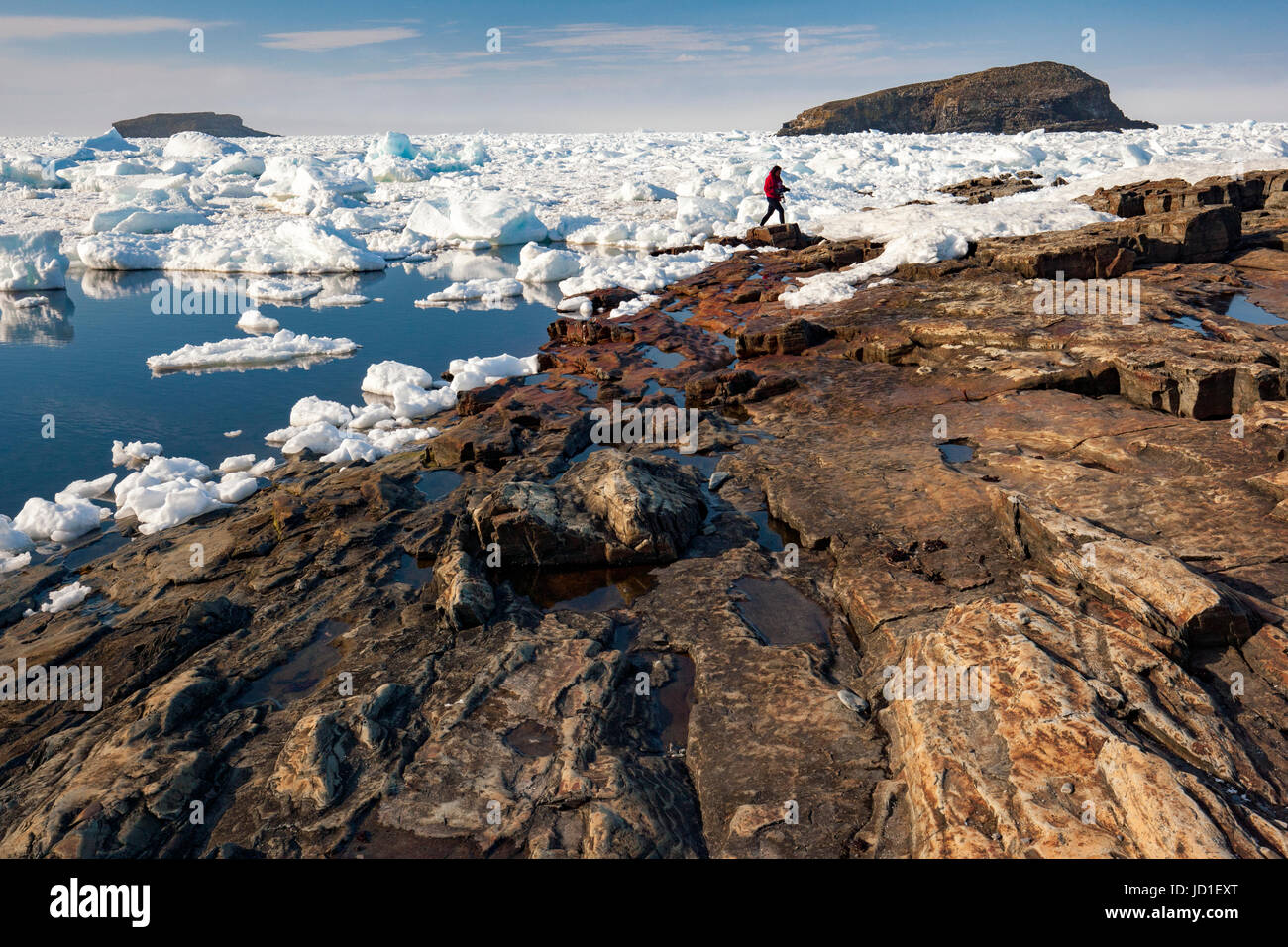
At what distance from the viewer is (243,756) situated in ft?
14.9

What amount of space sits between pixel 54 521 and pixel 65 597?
1.86 m

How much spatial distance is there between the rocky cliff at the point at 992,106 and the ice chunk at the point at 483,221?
188 feet

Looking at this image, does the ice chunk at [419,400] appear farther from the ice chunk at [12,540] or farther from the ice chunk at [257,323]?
the ice chunk at [257,323]

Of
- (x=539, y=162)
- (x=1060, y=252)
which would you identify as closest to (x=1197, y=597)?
(x=1060, y=252)

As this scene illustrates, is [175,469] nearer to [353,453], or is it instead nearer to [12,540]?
[12,540]

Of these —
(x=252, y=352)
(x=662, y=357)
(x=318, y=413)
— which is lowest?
(x=318, y=413)

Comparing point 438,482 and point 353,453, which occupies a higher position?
point 353,453

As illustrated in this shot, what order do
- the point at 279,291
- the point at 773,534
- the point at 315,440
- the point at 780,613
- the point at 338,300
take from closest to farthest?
the point at 780,613 → the point at 773,534 → the point at 315,440 → the point at 338,300 → the point at 279,291

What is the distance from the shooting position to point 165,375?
46.8 feet

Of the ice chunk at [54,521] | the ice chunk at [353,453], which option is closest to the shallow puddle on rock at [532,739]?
the ice chunk at [353,453]
